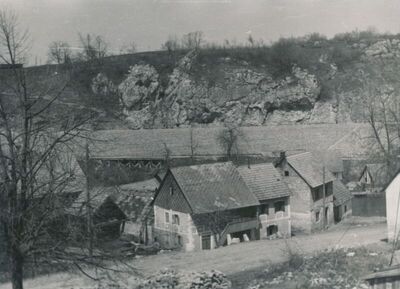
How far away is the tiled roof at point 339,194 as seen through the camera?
147 feet

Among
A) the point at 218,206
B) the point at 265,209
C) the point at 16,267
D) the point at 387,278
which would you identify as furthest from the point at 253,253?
the point at 16,267

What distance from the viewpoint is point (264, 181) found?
132 feet

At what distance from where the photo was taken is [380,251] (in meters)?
24.9

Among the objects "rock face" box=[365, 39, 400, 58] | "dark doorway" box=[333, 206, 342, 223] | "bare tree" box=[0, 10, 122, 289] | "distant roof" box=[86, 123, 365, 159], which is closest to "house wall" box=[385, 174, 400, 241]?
"dark doorway" box=[333, 206, 342, 223]

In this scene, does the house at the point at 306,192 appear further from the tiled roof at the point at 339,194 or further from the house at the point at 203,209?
the house at the point at 203,209

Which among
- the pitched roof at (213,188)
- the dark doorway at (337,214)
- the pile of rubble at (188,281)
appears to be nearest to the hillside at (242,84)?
the dark doorway at (337,214)

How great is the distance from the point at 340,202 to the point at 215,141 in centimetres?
2849

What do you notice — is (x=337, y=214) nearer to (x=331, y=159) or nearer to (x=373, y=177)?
(x=373, y=177)

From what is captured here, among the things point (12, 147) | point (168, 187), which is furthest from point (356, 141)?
point (12, 147)

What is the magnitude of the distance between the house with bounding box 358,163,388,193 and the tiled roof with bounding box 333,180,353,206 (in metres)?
2.32

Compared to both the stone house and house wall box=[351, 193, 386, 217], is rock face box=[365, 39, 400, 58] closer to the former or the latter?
house wall box=[351, 193, 386, 217]

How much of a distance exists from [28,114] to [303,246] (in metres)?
24.0

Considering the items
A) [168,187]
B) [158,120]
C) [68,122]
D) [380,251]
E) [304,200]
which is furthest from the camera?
[158,120]

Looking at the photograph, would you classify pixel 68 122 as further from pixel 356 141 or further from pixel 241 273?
pixel 356 141
